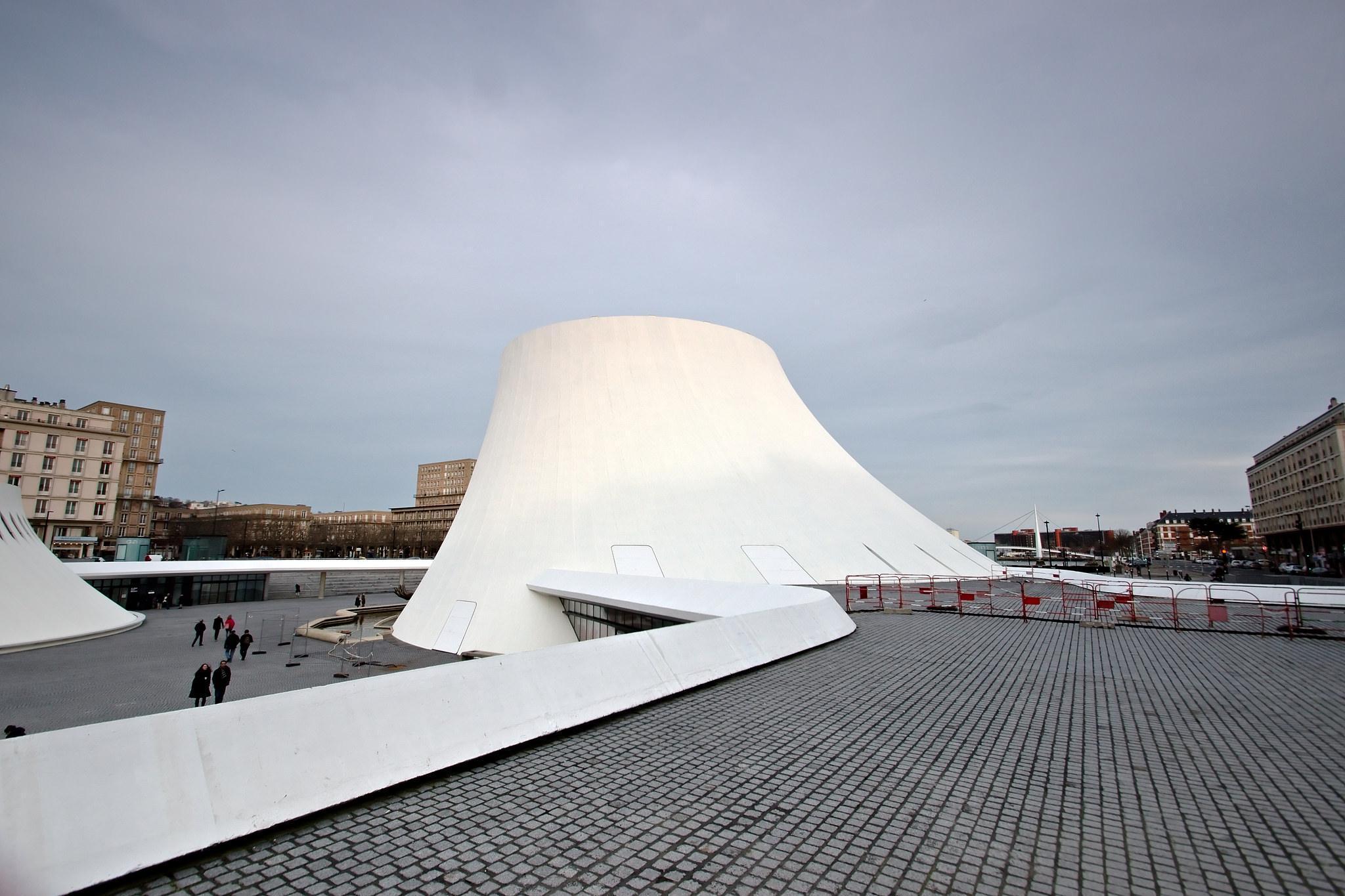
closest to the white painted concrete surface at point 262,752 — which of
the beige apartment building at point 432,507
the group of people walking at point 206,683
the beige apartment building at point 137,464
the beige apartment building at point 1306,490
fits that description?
the group of people walking at point 206,683

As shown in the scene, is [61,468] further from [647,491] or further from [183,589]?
[647,491]

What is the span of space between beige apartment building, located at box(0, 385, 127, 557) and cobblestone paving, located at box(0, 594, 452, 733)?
26.6 metres

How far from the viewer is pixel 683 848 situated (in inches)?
107

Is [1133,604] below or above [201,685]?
above

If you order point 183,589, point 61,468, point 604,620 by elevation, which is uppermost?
point 61,468

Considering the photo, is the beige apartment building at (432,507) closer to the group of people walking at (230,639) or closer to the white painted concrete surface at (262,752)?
the group of people walking at (230,639)

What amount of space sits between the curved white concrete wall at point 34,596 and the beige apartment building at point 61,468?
27.9m

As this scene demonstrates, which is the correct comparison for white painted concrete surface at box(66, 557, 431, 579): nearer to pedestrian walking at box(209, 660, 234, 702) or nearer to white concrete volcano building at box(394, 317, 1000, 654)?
pedestrian walking at box(209, 660, 234, 702)

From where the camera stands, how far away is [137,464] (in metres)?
69.1

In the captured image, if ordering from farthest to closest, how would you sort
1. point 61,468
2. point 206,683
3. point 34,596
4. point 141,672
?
point 61,468
point 34,596
point 141,672
point 206,683

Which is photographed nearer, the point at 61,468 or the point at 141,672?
the point at 141,672

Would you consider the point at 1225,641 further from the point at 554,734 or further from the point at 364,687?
the point at 364,687

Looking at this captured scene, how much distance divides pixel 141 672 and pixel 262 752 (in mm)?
16577

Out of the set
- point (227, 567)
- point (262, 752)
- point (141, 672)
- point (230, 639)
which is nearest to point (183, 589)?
point (227, 567)
